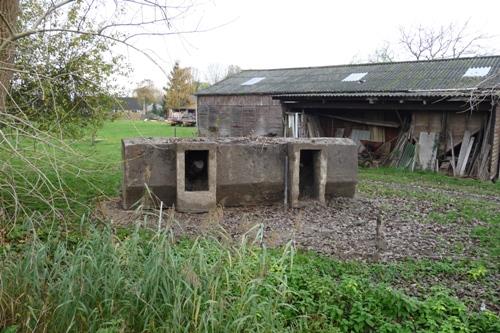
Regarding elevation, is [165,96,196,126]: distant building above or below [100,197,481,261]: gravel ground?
above

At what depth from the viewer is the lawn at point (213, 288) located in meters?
3.10

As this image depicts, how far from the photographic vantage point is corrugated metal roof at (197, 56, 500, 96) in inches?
585

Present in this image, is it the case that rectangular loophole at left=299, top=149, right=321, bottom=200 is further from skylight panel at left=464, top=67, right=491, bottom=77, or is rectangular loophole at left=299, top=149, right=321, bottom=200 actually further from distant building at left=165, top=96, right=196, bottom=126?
distant building at left=165, top=96, right=196, bottom=126

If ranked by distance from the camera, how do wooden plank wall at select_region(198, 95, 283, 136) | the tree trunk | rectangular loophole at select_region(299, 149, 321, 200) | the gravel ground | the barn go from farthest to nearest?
1. wooden plank wall at select_region(198, 95, 283, 136)
2. the barn
3. rectangular loophole at select_region(299, 149, 321, 200)
4. the gravel ground
5. the tree trunk

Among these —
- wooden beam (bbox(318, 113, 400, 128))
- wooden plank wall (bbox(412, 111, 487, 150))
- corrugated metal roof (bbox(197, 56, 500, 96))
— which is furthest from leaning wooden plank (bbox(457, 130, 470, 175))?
wooden beam (bbox(318, 113, 400, 128))

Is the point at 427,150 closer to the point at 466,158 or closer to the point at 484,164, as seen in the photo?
the point at 466,158

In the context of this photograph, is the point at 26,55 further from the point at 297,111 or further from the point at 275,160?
the point at 297,111

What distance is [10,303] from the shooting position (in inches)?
123

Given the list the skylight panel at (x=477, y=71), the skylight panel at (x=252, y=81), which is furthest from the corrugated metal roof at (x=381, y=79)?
the skylight panel at (x=252, y=81)

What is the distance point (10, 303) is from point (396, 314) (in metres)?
3.31

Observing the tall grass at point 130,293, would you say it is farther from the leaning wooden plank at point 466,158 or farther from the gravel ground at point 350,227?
the leaning wooden plank at point 466,158

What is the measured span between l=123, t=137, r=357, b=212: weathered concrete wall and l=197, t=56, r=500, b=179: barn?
3.43 m

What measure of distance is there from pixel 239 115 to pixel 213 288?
65.2 ft

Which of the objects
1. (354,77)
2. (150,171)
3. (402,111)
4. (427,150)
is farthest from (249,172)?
(354,77)
